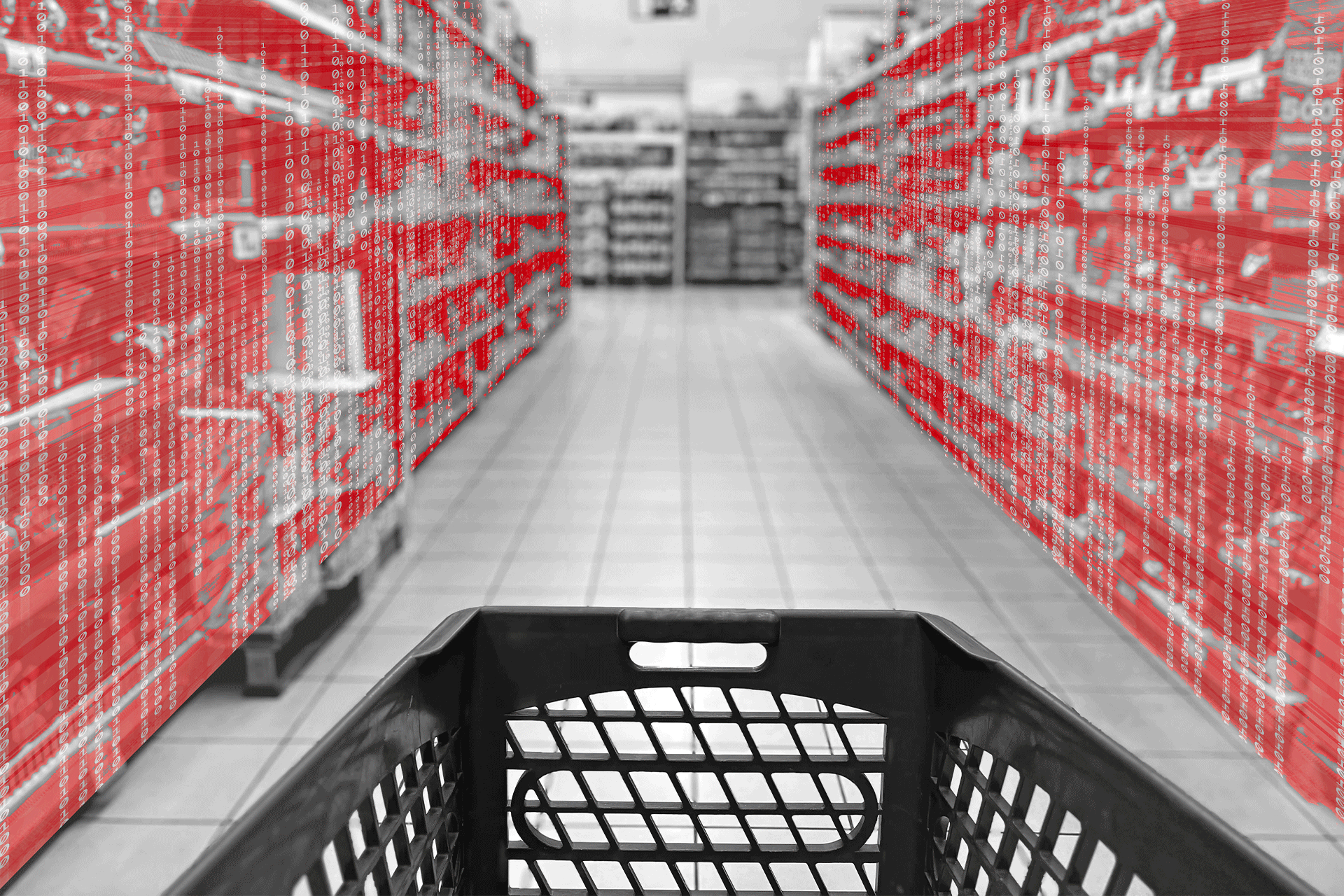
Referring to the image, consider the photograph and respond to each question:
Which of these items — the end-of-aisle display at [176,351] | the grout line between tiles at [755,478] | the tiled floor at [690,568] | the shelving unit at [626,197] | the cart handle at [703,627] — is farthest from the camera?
the shelving unit at [626,197]

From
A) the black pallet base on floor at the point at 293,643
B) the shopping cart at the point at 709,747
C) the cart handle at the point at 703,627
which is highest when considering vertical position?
the cart handle at the point at 703,627

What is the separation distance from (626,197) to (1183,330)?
1319cm

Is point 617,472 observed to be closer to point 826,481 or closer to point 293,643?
point 826,481

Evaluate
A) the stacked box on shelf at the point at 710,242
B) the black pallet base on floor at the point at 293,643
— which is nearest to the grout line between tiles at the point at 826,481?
the black pallet base on floor at the point at 293,643

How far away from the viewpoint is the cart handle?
Answer: 2.74 feet

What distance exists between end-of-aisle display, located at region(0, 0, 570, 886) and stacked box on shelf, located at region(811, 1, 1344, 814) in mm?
1627

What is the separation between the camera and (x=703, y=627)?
33.5 inches

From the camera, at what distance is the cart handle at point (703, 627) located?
0.84 metres

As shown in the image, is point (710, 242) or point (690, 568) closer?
point (690, 568)

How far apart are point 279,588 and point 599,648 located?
146 centimetres

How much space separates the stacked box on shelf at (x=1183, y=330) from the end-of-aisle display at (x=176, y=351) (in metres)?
1.63

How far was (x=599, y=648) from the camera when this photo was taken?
85cm

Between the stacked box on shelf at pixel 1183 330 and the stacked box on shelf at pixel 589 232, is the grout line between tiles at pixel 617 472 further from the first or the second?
the stacked box on shelf at pixel 589 232

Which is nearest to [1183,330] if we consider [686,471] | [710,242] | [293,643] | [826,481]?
[293,643]
